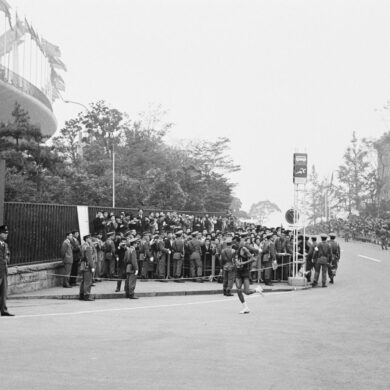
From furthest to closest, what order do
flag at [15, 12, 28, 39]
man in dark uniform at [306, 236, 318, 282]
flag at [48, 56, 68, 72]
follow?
1. flag at [48, 56, 68, 72]
2. flag at [15, 12, 28, 39]
3. man in dark uniform at [306, 236, 318, 282]

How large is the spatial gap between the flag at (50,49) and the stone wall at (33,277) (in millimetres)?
33896

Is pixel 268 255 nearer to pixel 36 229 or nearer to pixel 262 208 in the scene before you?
pixel 36 229

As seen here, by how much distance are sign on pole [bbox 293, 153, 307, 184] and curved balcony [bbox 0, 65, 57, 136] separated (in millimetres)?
17898

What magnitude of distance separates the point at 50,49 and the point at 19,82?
1111 cm

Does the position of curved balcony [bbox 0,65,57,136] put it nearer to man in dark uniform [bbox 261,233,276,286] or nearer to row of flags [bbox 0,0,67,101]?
row of flags [bbox 0,0,67,101]

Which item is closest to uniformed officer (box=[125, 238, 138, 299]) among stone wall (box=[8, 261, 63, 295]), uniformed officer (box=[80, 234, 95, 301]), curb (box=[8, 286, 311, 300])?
curb (box=[8, 286, 311, 300])

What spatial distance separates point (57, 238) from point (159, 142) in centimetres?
3895

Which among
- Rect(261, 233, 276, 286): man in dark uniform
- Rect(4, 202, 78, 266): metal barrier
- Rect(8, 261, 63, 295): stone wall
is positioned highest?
Rect(4, 202, 78, 266): metal barrier

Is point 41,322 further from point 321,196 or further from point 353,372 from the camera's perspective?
point 321,196

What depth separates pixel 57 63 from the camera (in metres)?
51.2

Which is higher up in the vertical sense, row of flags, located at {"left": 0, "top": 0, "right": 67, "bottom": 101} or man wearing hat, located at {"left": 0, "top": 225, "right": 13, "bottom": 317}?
row of flags, located at {"left": 0, "top": 0, "right": 67, "bottom": 101}

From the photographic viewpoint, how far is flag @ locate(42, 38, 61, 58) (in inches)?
1959

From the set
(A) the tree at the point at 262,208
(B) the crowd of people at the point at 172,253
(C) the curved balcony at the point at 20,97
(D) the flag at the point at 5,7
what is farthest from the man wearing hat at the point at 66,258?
(A) the tree at the point at 262,208

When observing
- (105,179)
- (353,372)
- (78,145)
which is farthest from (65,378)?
(78,145)
